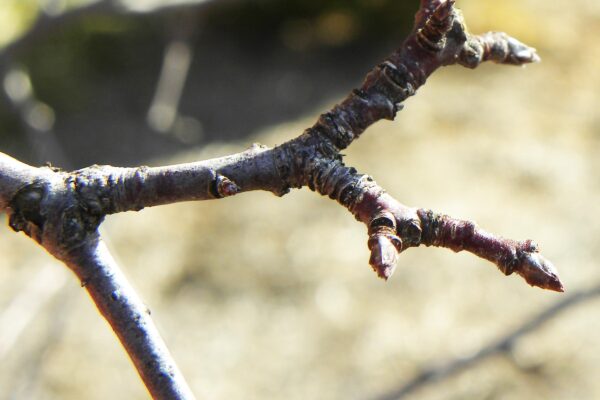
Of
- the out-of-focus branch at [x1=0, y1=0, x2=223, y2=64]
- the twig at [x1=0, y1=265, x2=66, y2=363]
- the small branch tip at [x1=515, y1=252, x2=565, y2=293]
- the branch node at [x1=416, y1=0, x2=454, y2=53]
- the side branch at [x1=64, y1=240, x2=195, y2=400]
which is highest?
the out-of-focus branch at [x1=0, y1=0, x2=223, y2=64]

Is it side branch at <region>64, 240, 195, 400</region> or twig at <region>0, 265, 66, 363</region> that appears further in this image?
twig at <region>0, 265, 66, 363</region>

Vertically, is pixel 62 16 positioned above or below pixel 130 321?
above

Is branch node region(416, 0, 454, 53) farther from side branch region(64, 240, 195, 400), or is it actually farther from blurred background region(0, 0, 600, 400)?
blurred background region(0, 0, 600, 400)

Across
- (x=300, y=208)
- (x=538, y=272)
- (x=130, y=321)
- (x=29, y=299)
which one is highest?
(x=300, y=208)

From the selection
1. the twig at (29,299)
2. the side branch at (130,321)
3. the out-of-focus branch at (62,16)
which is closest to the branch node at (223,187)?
the side branch at (130,321)

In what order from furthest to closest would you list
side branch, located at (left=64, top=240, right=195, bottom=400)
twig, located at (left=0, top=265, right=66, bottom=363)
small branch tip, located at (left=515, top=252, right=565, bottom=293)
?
twig, located at (left=0, top=265, right=66, bottom=363) → side branch, located at (left=64, top=240, right=195, bottom=400) → small branch tip, located at (left=515, top=252, right=565, bottom=293)

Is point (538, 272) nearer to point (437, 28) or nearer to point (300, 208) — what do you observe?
point (437, 28)

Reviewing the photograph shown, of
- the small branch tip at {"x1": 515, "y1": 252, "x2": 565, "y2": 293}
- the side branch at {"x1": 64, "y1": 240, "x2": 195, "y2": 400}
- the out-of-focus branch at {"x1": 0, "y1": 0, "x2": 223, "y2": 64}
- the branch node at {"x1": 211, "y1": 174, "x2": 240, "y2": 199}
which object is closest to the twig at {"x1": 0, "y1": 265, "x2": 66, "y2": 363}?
the out-of-focus branch at {"x1": 0, "y1": 0, "x2": 223, "y2": 64}

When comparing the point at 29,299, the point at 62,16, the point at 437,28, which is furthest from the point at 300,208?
the point at 437,28
